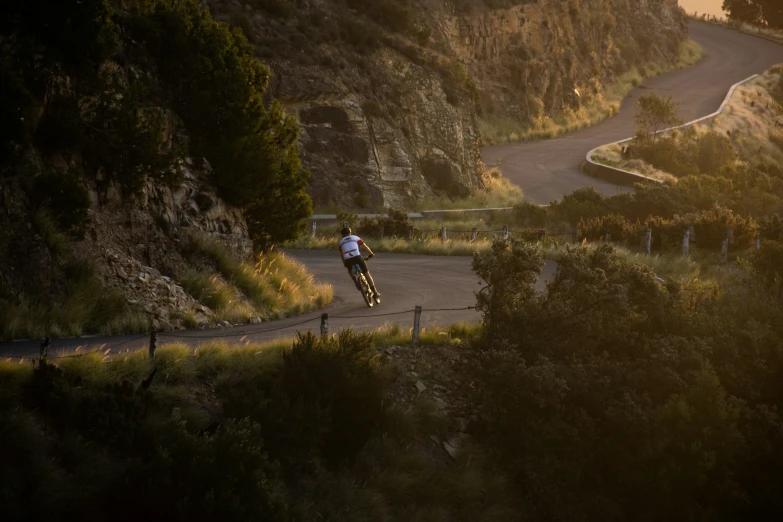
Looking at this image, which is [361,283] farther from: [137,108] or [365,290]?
[137,108]

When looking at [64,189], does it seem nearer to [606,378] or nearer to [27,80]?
[27,80]

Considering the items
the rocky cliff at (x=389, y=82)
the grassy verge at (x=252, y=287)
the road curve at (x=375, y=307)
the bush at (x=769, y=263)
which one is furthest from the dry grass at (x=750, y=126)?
the grassy verge at (x=252, y=287)

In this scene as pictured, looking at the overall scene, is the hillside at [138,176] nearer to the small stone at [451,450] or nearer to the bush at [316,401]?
the bush at [316,401]

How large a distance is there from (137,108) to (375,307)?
649cm

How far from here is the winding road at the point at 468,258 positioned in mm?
18483

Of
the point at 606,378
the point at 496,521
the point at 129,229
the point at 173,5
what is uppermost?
the point at 173,5

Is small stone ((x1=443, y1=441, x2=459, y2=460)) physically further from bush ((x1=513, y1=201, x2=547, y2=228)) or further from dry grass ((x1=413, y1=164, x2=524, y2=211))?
dry grass ((x1=413, y1=164, x2=524, y2=211))

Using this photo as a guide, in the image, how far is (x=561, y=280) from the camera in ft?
66.6

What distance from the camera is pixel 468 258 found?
33.3 meters

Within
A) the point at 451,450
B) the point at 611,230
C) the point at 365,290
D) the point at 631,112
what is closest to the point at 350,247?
the point at 365,290

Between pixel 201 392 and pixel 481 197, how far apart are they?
121ft

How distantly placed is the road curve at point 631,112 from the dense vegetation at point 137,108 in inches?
1178

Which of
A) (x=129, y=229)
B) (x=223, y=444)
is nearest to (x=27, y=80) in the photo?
(x=129, y=229)

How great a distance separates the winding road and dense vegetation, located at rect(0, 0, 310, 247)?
3.20 m
